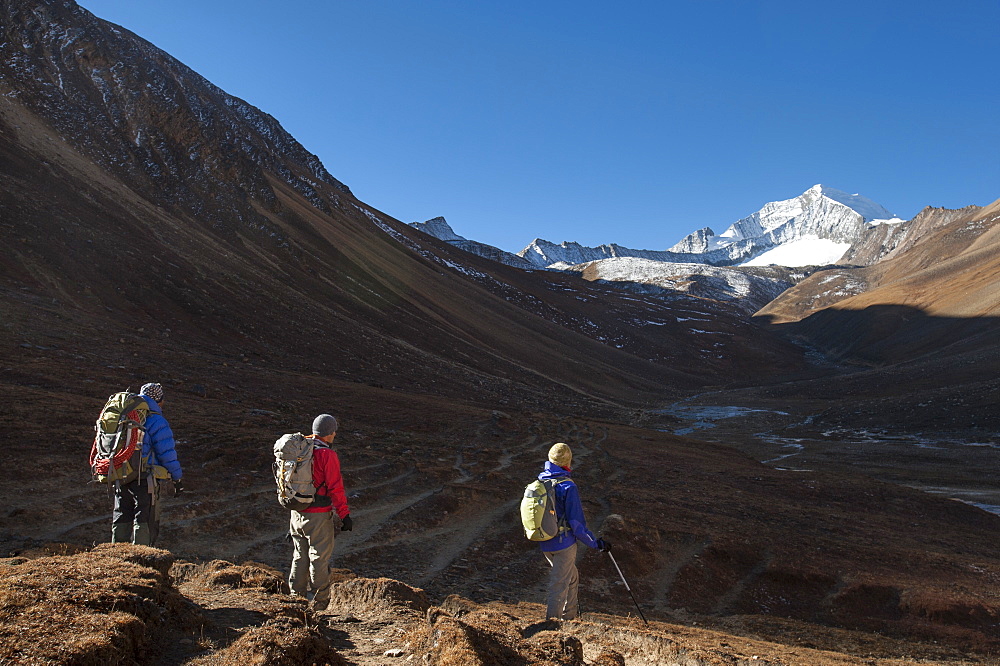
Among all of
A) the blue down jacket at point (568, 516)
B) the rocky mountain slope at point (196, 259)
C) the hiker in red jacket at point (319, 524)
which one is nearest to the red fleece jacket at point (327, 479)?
the hiker in red jacket at point (319, 524)

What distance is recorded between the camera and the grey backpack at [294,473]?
279 inches

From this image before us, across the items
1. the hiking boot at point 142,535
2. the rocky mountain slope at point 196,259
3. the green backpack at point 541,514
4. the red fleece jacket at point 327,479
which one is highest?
the rocky mountain slope at point 196,259

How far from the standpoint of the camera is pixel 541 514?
7.58 metres

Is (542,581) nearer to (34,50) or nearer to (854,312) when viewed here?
(34,50)

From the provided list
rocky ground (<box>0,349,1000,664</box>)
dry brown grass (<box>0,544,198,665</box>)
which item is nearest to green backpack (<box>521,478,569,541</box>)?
rocky ground (<box>0,349,1000,664</box>)

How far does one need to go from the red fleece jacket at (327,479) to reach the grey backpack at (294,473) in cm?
10

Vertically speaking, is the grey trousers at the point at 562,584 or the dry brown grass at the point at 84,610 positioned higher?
the dry brown grass at the point at 84,610

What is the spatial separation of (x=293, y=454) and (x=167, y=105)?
65355mm

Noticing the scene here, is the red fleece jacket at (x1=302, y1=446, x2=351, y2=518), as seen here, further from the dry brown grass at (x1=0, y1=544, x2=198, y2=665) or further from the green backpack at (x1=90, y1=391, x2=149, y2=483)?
the green backpack at (x1=90, y1=391, x2=149, y2=483)

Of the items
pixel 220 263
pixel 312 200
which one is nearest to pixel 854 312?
pixel 312 200

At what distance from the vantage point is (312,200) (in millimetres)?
85000

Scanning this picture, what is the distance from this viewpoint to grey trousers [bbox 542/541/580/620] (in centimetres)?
782

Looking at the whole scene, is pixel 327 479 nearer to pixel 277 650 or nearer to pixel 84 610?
pixel 277 650

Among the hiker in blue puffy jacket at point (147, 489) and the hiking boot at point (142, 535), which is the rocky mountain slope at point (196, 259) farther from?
the hiking boot at point (142, 535)
